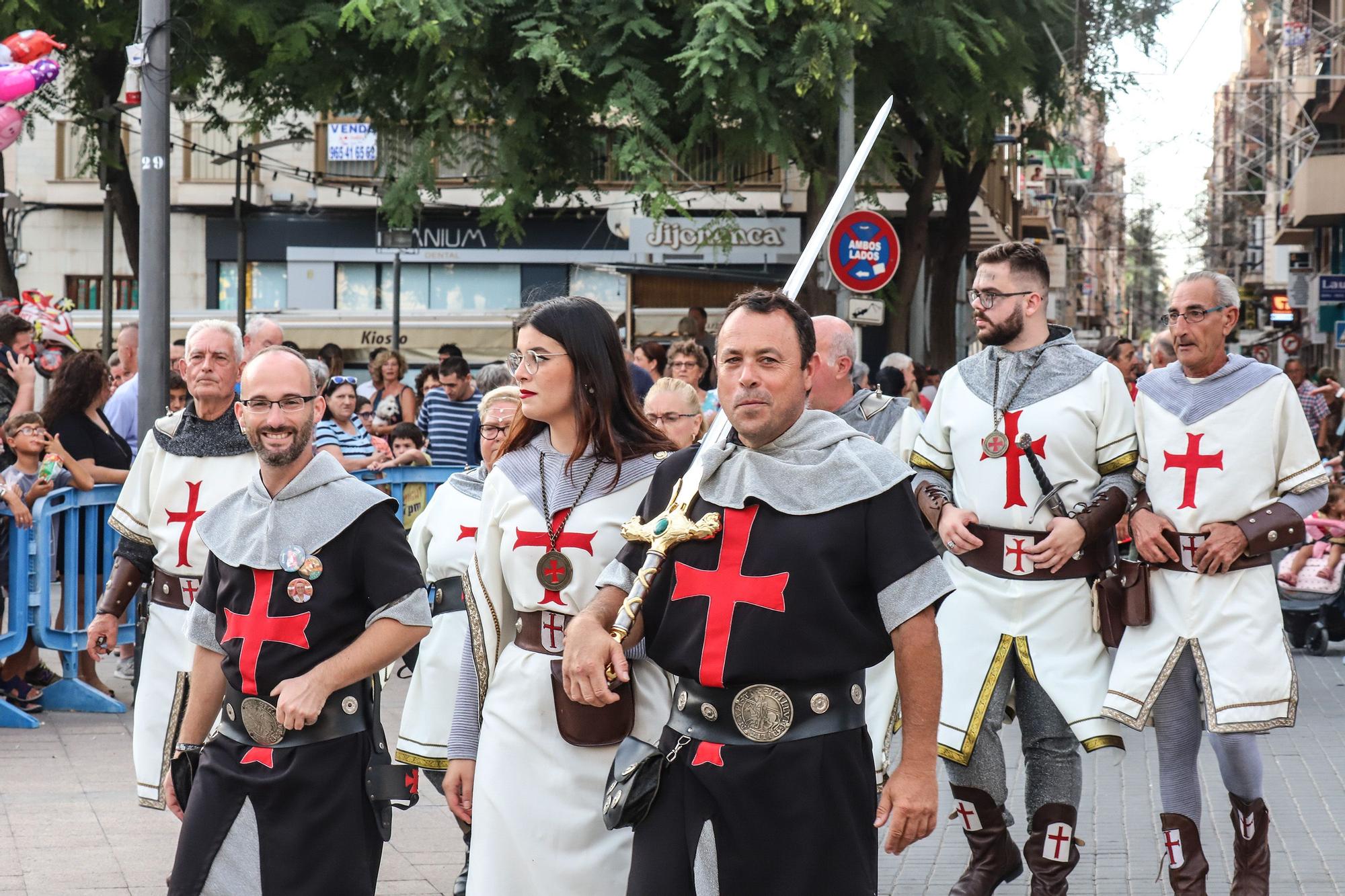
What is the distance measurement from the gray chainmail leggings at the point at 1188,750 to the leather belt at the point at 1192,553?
268 millimetres

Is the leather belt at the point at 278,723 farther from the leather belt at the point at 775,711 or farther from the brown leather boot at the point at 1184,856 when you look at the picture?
the brown leather boot at the point at 1184,856

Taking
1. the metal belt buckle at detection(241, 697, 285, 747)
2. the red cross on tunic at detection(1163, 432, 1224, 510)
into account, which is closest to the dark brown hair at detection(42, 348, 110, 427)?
the metal belt buckle at detection(241, 697, 285, 747)

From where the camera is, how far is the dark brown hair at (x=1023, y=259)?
552 centimetres

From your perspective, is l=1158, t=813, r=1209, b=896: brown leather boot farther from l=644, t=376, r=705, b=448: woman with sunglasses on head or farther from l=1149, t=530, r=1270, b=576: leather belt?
l=644, t=376, r=705, b=448: woman with sunglasses on head

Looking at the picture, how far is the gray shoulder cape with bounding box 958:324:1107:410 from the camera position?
5535 millimetres

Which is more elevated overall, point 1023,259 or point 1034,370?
point 1023,259

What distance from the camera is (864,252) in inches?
542

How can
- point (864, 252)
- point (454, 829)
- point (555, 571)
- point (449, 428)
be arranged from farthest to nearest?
point (864, 252) → point (449, 428) → point (454, 829) → point (555, 571)

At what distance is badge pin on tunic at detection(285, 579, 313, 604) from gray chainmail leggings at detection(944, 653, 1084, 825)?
234cm

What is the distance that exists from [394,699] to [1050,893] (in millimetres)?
5054

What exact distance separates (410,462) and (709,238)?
221 inches

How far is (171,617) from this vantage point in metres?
5.70

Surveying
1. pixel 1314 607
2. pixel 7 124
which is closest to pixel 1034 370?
pixel 1314 607

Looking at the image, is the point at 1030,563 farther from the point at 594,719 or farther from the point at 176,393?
the point at 176,393
